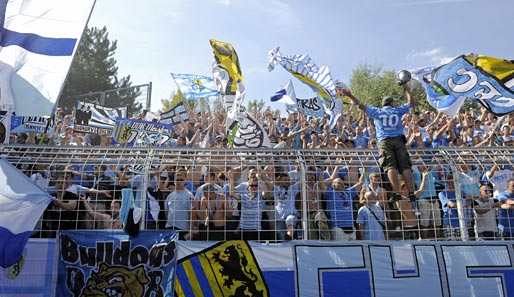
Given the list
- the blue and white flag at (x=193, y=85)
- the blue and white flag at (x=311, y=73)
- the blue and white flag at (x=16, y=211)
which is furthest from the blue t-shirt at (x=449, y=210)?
the blue and white flag at (x=193, y=85)

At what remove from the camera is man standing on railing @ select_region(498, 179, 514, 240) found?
7902 mm

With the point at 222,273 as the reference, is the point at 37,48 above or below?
above

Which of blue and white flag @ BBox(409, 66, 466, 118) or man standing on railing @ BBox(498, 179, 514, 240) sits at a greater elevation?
blue and white flag @ BBox(409, 66, 466, 118)

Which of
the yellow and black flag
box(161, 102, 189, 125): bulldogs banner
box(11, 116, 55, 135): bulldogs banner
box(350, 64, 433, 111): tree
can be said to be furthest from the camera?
box(350, 64, 433, 111): tree

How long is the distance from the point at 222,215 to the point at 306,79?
4781 mm

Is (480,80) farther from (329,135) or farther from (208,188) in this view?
(208,188)

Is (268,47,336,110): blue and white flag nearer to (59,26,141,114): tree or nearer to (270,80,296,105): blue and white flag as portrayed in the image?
(270,80,296,105): blue and white flag

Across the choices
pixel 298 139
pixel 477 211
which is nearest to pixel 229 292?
pixel 477 211

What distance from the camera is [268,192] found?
7.87 m

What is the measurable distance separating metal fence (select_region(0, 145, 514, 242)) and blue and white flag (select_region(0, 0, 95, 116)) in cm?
109

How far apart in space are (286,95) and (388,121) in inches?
333

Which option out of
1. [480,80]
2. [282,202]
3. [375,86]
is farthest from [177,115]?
[375,86]

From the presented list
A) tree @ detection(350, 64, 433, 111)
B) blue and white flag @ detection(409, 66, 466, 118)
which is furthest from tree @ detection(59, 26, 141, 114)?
blue and white flag @ detection(409, 66, 466, 118)

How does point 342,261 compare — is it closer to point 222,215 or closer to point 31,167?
point 222,215
